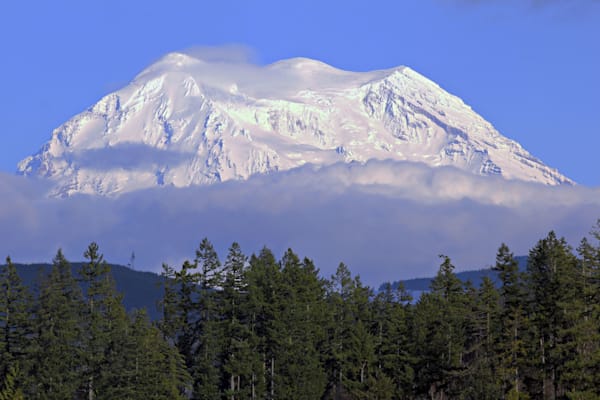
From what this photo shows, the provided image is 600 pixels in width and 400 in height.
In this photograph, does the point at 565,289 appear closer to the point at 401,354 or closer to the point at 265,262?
the point at 401,354

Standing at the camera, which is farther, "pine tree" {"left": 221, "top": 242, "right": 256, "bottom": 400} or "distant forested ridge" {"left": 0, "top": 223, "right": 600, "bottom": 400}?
"pine tree" {"left": 221, "top": 242, "right": 256, "bottom": 400}

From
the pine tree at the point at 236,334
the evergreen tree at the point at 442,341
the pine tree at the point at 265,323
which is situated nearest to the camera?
the evergreen tree at the point at 442,341

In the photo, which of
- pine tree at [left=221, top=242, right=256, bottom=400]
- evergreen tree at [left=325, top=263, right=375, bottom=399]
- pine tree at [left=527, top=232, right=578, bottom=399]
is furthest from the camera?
evergreen tree at [left=325, top=263, right=375, bottom=399]

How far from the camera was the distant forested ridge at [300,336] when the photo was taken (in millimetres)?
112125

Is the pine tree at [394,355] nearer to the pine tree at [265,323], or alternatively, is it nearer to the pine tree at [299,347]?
the pine tree at [299,347]

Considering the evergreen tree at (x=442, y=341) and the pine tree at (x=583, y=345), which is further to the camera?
the evergreen tree at (x=442, y=341)

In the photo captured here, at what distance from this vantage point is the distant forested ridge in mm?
112125

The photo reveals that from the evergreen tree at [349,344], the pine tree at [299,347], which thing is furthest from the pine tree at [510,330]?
the pine tree at [299,347]

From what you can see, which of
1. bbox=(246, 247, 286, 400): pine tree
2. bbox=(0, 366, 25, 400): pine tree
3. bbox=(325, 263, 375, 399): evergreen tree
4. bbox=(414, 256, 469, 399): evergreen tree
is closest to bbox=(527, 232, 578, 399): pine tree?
bbox=(414, 256, 469, 399): evergreen tree

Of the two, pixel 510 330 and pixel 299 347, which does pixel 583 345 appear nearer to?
pixel 510 330

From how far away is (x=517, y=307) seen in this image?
392 feet

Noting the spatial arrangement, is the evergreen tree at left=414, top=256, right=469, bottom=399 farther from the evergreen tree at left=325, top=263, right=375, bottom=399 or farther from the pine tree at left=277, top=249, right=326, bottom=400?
the pine tree at left=277, top=249, right=326, bottom=400

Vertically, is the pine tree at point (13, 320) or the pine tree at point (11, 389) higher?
the pine tree at point (13, 320)

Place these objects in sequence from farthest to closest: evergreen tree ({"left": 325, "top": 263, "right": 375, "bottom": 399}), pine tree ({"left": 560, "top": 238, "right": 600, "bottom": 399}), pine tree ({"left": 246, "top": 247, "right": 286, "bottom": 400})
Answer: evergreen tree ({"left": 325, "top": 263, "right": 375, "bottom": 399}) → pine tree ({"left": 246, "top": 247, "right": 286, "bottom": 400}) → pine tree ({"left": 560, "top": 238, "right": 600, "bottom": 399})
